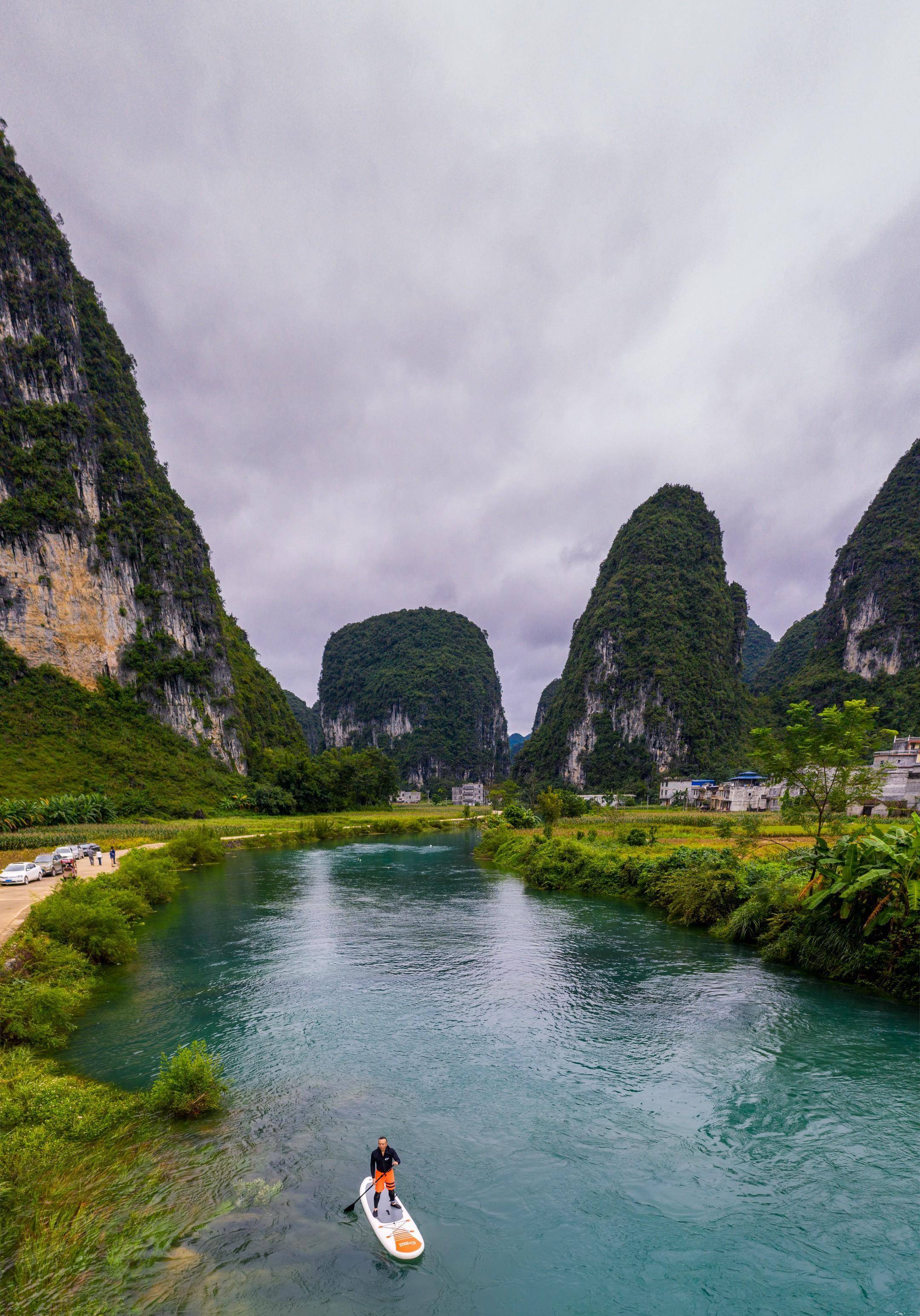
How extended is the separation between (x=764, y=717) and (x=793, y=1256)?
161 m

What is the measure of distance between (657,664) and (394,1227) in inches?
6038

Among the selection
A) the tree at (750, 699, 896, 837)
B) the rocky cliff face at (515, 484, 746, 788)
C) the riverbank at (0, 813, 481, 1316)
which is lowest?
the riverbank at (0, 813, 481, 1316)

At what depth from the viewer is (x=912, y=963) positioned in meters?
19.5

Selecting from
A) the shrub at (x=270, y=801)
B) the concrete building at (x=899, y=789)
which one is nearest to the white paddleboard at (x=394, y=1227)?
the concrete building at (x=899, y=789)

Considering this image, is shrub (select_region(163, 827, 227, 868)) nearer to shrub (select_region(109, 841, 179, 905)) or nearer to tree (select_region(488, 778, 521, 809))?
shrub (select_region(109, 841, 179, 905))

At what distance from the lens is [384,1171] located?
32.4 ft

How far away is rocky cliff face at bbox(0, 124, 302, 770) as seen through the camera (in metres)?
87.9

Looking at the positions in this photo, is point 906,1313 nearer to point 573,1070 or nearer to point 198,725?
point 573,1070

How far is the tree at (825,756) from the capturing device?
2227cm

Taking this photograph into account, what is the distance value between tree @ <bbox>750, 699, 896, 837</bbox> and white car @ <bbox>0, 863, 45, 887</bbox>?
130 feet

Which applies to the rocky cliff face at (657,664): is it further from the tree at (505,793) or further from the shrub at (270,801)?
the shrub at (270,801)

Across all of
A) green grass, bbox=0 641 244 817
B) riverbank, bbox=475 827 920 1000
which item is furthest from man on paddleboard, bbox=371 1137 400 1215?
green grass, bbox=0 641 244 817

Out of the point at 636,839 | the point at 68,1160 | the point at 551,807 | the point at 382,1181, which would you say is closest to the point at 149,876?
the point at 68,1160

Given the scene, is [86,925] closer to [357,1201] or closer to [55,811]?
[357,1201]
